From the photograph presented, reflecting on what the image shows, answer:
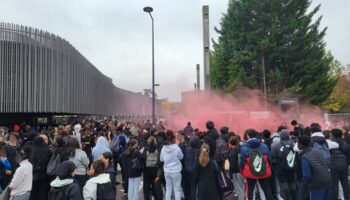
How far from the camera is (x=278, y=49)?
2988 cm

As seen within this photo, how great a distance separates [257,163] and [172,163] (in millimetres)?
1913

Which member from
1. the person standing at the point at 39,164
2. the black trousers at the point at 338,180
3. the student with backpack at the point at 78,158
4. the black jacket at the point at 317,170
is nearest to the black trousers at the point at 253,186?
the black jacket at the point at 317,170

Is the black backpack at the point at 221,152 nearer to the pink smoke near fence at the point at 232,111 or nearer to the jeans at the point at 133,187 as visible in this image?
the jeans at the point at 133,187

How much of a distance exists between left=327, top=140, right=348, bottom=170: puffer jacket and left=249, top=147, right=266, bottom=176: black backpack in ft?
6.61

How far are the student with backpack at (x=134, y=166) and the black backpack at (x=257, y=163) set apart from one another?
2632 mm

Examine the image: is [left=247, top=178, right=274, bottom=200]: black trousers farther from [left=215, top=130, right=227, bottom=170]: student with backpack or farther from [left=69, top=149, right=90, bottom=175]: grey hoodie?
[left=69, top=149, right=90, bottom=175]: grey hoodie

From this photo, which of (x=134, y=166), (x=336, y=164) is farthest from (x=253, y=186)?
(x=134, y=166)

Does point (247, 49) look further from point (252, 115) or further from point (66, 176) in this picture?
point (66, 176)

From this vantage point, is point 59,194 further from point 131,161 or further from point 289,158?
point 289,158

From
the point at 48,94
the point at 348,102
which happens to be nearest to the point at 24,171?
the point at 48,94

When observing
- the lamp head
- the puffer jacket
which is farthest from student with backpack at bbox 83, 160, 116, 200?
the lamp head

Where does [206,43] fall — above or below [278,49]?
below

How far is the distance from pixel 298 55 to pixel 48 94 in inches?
870

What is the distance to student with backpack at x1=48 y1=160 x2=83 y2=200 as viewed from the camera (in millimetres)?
4957
